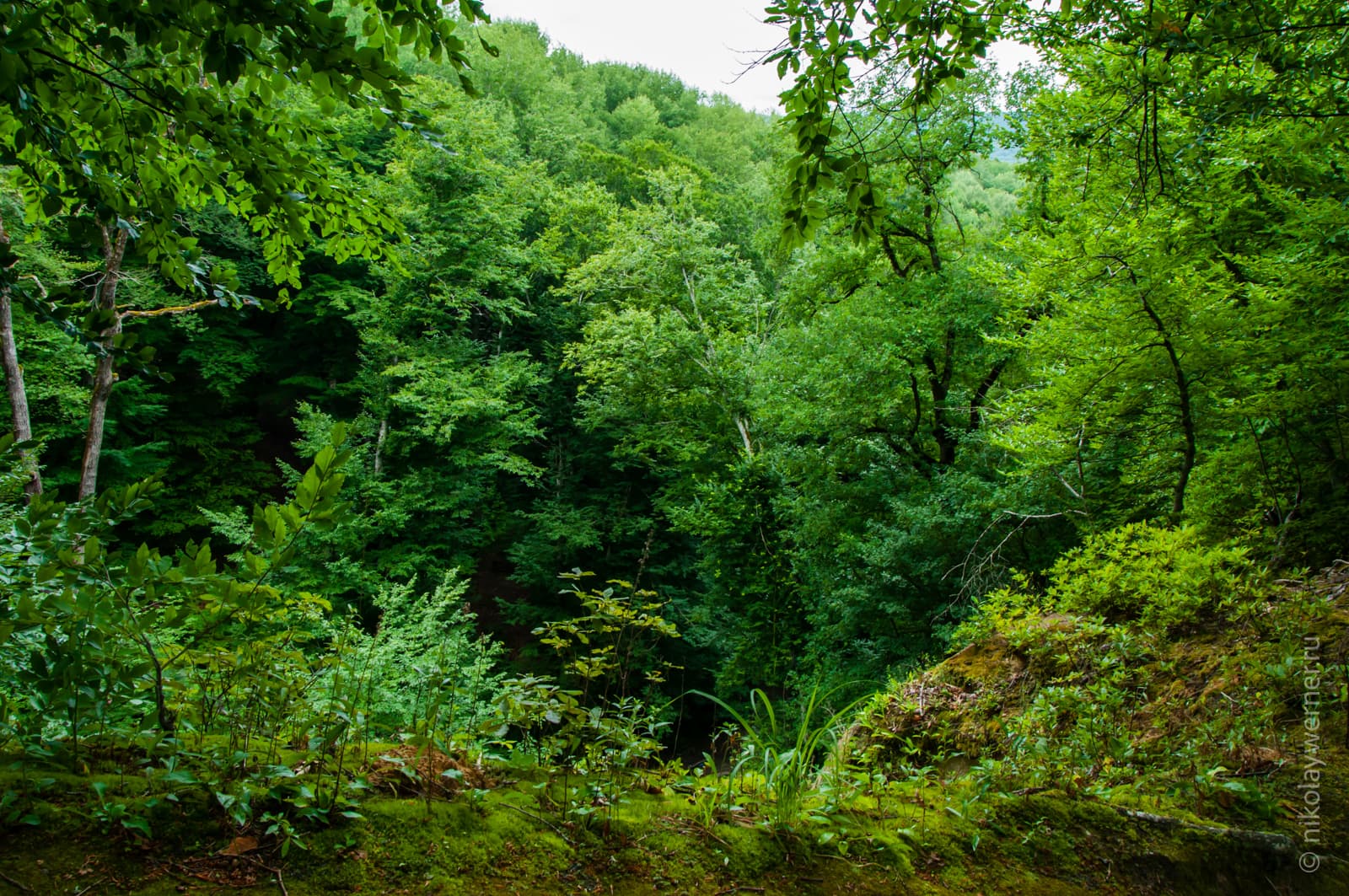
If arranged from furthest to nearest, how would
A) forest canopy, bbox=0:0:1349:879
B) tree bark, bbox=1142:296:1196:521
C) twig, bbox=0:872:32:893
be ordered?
tree bark, bbox=1142:296:1196:521
forest canopy, bbox=0:0:1349:879
twig, bbox=0:872:32:893

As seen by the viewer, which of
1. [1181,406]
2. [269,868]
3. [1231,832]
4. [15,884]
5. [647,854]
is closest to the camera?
[15,884]

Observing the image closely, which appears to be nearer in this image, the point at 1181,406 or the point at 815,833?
the point at 815,833

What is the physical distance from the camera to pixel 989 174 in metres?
22.4

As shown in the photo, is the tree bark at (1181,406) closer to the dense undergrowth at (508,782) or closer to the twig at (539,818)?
the dense undergrowth at (508,782)

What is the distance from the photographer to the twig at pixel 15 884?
1.05 m

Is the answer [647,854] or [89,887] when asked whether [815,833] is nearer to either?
[647,854]

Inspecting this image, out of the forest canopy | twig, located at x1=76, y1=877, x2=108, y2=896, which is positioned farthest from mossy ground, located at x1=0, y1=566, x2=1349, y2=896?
the forest canopy

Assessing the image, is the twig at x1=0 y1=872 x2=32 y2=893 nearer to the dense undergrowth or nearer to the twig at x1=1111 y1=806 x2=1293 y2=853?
the dense undergrowth

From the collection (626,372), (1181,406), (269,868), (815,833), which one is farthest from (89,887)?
(626,372)

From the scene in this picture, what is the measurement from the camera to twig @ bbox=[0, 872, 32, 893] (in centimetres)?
105

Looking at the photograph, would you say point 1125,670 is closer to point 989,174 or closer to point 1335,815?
point 1335,815

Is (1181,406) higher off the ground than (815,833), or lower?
higher

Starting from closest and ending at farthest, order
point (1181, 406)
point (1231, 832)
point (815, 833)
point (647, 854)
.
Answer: point (647, 854)
point (815, 833)
point (1231, 832)
point (1181, 406)

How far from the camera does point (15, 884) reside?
3.47 feet
